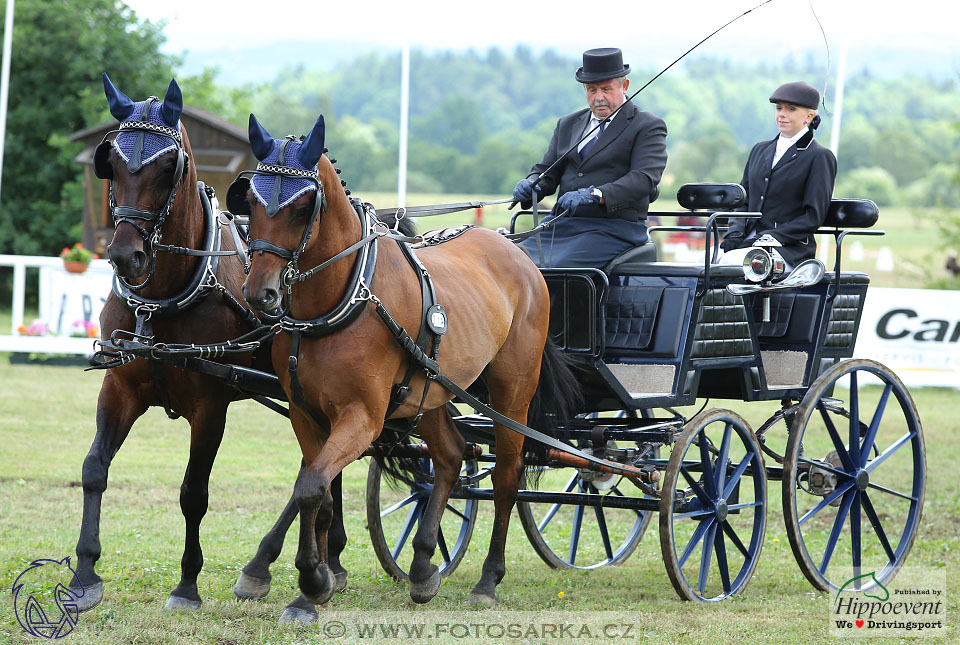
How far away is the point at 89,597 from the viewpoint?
4.48 meters

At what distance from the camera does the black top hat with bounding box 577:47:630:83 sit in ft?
18.4

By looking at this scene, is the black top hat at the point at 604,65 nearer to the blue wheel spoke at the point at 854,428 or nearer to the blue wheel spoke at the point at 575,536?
the blue wheel spoke at the point at 854,428

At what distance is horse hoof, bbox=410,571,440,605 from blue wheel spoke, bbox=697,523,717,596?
1.30 metres

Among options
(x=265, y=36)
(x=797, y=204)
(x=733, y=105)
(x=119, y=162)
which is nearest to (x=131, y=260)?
(x=119, y=162)

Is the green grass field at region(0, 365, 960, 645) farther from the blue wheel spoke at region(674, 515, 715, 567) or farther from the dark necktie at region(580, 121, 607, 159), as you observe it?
the dark necktie at region(580, 121, 607, 159)

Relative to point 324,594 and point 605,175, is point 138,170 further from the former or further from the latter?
point 605,175

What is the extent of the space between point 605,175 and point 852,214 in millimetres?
1294

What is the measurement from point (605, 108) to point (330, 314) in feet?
7.55

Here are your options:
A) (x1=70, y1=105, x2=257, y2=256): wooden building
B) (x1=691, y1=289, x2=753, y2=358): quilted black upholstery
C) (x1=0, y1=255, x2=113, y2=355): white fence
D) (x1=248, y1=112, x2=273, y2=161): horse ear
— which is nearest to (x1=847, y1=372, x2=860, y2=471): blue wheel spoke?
(x1=691, y1=289, x2=753, y2=358): quilted black upholstery

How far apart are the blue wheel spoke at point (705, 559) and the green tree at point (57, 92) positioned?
55.0ft

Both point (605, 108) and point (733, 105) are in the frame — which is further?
point (733, 105)

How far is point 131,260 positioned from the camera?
4.01 meters

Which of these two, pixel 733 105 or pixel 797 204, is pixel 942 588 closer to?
pixel 797 204

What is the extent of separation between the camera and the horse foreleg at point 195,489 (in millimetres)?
4734
